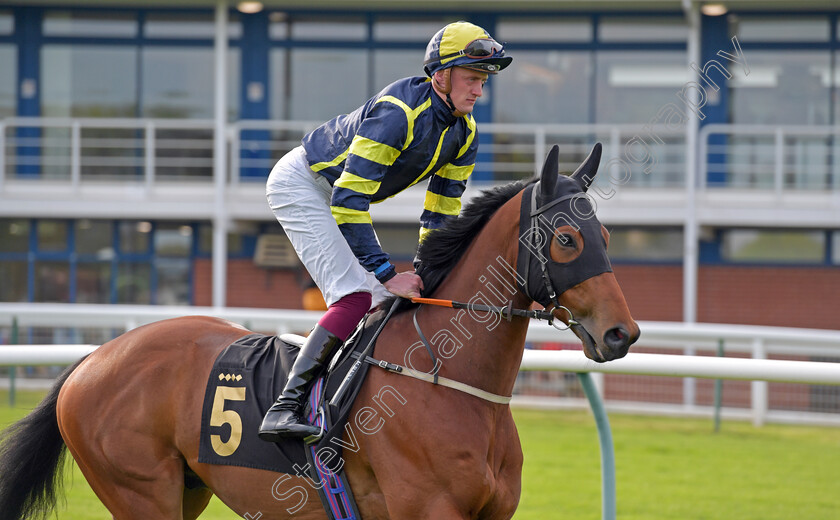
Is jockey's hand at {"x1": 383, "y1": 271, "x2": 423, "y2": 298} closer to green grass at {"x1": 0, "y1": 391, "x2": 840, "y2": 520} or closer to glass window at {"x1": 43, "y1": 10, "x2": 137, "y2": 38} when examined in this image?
green grass at {"x1": 0, "y1": 391, "x2": 840, "y2": 520}

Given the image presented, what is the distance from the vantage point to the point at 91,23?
1407 centimetres

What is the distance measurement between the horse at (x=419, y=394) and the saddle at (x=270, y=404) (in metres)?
0.03

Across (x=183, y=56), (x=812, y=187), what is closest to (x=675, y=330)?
(x=812, y=187)

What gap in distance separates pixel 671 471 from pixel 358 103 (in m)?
8.68

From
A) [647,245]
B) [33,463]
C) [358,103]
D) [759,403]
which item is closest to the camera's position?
[33,463]

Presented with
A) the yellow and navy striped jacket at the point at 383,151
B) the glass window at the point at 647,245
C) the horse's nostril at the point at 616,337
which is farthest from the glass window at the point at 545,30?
the horse's nostril at the point at 616,337

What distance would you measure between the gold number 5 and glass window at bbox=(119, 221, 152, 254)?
1119cm

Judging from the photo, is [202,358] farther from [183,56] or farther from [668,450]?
[183,56]

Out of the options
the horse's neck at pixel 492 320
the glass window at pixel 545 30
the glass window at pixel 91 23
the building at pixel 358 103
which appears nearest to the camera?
the horse's neck at pixel 492 320

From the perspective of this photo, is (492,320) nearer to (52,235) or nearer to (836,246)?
(836,246)

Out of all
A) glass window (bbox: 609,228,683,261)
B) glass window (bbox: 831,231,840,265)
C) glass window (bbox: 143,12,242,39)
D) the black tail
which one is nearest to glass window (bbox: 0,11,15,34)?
glass window (bbox: 143,12,242,39)

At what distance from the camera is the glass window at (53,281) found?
13.8 m

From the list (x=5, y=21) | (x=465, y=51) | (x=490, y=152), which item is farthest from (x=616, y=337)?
(x=5, y=21)

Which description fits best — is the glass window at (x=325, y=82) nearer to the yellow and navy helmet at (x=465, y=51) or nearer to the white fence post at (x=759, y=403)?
the white fence post at (x=759, y=403)
